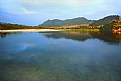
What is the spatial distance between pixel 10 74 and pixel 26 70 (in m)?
3.05

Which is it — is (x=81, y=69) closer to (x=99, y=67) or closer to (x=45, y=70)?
(x=99, y=67)

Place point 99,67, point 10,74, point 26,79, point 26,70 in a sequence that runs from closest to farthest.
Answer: point 26,79 → point 10,74 → point 26,70 → point 99,67

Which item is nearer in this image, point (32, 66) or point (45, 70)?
point (45, 70)

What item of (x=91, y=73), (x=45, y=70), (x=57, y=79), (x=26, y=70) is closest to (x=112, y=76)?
(x=91, y=73)

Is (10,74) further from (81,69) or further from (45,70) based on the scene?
(81,69)

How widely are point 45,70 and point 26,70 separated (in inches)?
120

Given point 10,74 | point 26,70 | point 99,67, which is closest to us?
point 10,74

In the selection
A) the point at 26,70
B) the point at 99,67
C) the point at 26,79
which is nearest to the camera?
the point at 26,79

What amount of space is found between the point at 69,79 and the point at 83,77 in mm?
2147

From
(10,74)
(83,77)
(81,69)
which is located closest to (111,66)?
(81,69)

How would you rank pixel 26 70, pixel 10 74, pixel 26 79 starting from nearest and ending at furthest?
pixel 26 79
pixel 10 74
pixel 26 70

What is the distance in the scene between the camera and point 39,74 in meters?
27.9

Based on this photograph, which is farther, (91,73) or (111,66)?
(111,66)

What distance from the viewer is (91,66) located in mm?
33156
